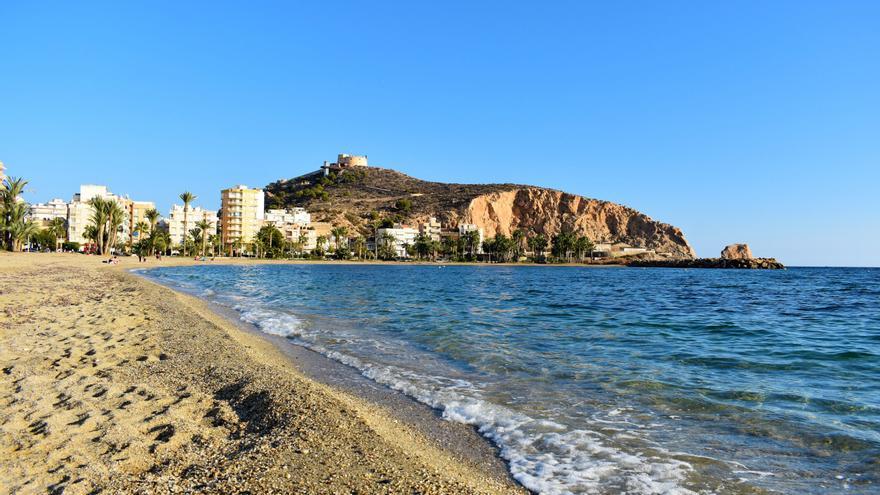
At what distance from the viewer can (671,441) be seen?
20.7ft

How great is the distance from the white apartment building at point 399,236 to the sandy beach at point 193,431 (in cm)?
13468

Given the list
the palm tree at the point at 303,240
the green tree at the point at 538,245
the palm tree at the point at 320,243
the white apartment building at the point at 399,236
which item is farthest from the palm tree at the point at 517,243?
the palm tree at the point at 303,240

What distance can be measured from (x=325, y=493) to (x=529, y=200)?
180 metres

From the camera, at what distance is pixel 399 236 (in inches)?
5866

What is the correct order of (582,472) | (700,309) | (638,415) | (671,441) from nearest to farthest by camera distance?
(582,472)
(671,441)
(638,415)
(700,309)

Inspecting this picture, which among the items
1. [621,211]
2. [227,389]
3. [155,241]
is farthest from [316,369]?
[621,211]

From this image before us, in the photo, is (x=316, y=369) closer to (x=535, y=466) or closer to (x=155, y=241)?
(x=535, y=466)

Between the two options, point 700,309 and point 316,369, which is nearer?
point 316,369

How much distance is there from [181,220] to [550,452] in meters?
148

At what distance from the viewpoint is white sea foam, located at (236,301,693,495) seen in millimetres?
5086

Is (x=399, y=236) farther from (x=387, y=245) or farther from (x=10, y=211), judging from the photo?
(x=10, y=211)

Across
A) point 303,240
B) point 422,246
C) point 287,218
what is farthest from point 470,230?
point 287,218

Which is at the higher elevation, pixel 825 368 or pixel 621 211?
pixel 621 211

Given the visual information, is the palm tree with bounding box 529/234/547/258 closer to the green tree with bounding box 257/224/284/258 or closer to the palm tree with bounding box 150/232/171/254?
the green tree with bounding box 257/224/284/258
